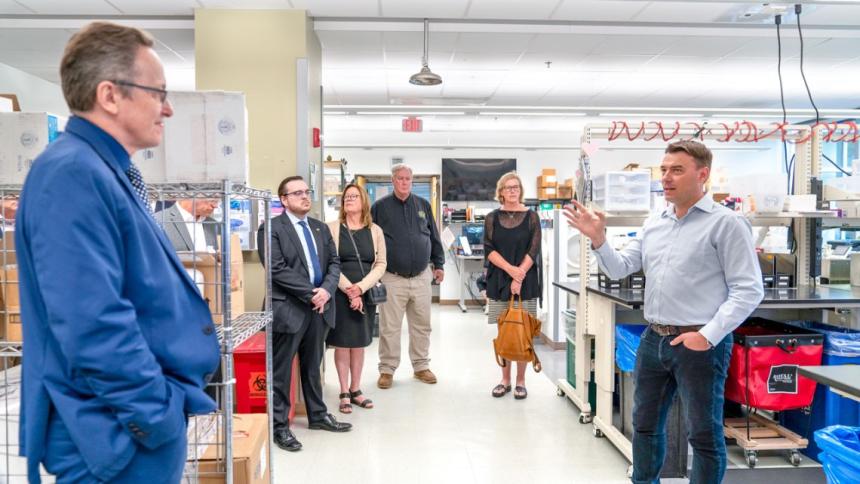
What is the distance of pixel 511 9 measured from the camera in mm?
4238

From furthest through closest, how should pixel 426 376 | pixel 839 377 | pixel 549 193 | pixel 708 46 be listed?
pixel 549 193
pixel 708 46
pixel 426 376
pixel 839 377

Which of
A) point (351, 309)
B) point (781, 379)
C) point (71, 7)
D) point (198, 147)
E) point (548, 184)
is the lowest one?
point (781, 379)

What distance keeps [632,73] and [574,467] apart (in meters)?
4.53

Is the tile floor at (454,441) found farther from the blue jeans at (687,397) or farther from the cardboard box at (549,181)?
the cardboard box at (549,181)

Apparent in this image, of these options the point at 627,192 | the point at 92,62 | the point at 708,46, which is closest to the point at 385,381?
the point at 627,192

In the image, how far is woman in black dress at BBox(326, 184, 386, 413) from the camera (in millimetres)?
3793

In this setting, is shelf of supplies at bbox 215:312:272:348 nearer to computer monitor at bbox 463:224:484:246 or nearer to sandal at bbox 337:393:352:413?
sandal at bbox 337:393:352:413

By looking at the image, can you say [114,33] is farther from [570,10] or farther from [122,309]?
[570,10]

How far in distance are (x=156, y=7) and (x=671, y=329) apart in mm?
3969

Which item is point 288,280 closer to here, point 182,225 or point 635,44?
point 182,225

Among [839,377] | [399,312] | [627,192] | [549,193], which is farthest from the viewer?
[549,193]

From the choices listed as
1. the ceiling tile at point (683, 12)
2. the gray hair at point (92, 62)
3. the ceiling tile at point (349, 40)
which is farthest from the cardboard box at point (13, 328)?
the ceiling tile at point (683, 12)

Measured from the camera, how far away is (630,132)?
3506mm

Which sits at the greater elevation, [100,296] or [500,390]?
[100,296]
